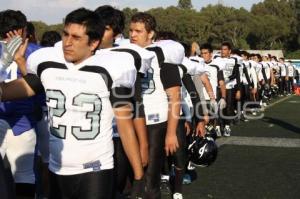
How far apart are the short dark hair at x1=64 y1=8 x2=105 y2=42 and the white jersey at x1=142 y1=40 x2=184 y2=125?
1.37m

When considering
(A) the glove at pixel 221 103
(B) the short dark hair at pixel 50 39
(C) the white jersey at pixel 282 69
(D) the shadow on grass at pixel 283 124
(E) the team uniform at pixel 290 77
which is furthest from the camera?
(E) the team uniform at pixel 290 77

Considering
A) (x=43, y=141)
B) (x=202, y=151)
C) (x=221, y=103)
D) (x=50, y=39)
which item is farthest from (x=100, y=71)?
(x=221, y=103)

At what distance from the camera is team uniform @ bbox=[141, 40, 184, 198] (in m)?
4.72

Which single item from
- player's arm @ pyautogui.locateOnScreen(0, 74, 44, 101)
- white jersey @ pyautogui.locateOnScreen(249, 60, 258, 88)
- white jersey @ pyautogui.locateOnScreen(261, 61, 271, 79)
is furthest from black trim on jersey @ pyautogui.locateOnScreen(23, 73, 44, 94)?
white jersey @ pyautogui.locateOnScreen(261, 61, 271, 79)

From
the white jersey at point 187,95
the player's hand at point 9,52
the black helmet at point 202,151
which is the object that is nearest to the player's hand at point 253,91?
the white jersey at point 187,95

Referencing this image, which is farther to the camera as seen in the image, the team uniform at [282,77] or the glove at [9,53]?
the team uniform at [282,77]

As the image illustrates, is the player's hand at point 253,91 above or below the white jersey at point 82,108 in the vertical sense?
below

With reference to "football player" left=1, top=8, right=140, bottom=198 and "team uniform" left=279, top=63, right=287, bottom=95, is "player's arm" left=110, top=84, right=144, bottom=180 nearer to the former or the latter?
"football player" left=1, top=8, right=140, bottom=198

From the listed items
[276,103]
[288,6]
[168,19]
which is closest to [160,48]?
[276,103]

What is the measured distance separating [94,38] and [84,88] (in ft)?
1.08

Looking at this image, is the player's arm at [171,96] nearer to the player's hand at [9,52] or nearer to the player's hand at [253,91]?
the player's hand at [9,52]

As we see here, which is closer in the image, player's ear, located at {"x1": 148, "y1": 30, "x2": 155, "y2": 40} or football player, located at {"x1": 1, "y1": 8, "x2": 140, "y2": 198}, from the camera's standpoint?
football player, located at {"x1": 1, "y1": 8, "x2": 140, "y2": 198}

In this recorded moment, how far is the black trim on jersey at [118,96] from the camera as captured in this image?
3320mm

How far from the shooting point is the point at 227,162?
8.52 meters
